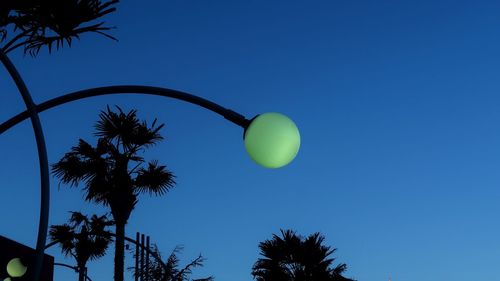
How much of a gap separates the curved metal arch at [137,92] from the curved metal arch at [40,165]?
29 centimetres

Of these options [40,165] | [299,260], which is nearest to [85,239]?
[299,260]

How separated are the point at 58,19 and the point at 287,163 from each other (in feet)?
23.8

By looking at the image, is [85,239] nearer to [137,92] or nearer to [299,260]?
[299,260]

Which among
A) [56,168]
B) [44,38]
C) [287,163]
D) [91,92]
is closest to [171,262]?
[56,168]

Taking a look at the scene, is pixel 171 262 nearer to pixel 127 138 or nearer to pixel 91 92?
pixel 127 138

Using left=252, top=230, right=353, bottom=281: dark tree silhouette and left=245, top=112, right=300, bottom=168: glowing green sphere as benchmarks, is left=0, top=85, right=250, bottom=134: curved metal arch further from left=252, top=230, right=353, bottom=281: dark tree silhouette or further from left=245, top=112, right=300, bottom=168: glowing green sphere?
left=252, top=230, right=353, bottom=281: dark tree silhouette

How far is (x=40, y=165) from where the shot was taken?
709 cm

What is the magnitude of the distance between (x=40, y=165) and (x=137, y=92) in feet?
3.97

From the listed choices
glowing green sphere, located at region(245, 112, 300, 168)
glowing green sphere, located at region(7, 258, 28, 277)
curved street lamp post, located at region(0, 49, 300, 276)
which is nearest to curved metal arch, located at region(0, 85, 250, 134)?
curved street lamp post, located at region(0, 49, 300, 276)

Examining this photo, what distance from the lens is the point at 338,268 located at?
1147 inches

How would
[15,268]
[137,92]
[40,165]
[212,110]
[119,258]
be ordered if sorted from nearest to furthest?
[212,110] → [40,165] → [137,92] → [15,268] → [119,258]

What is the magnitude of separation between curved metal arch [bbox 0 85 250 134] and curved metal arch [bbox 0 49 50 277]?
0.29 metres

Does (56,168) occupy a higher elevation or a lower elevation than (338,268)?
higher

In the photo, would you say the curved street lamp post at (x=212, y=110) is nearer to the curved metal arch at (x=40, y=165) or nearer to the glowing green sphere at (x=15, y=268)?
the curved metal arch at (x=40, y=165)
